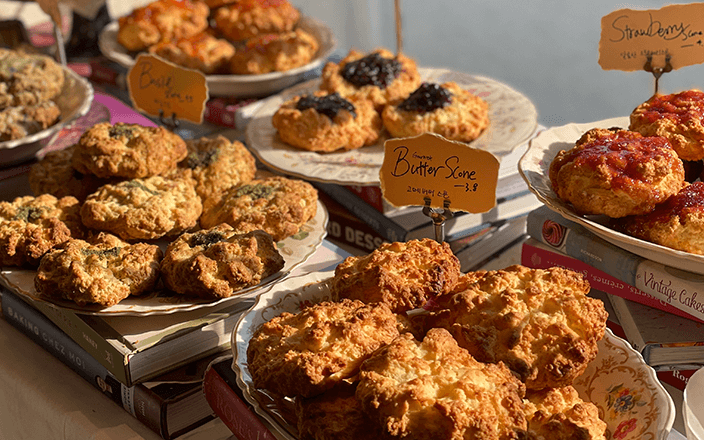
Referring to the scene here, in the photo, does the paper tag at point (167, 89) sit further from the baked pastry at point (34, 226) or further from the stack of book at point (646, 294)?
the stack of book at point (646, 294)

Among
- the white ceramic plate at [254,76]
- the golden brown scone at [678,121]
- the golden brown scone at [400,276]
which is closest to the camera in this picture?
the golden brown scone at [400,276]

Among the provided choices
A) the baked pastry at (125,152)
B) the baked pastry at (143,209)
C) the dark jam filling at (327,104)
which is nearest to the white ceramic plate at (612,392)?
the baked pastry at (143,209)

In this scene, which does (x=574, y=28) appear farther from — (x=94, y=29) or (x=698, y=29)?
(x=698, y=29)

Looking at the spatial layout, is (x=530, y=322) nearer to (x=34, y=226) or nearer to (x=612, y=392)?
(x=612, y=392)

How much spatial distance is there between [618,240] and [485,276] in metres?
0.45

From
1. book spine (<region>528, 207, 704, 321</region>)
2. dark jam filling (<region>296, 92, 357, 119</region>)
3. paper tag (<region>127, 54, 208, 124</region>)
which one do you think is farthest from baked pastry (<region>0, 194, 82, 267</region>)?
book spine (<region>528, 207, 704, 321</region>)

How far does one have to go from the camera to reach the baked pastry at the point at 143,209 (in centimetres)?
206

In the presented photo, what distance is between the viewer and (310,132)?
2.71m

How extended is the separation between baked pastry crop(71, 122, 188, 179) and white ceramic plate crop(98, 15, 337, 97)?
105 centimetres

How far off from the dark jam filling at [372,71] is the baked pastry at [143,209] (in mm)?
1142

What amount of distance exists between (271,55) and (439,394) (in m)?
2.59

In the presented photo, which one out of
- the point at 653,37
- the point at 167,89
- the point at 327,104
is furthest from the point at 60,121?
the point at 653,37

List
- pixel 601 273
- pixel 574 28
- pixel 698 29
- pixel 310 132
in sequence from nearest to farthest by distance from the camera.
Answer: pixel 601 273, pixel 698 29, pixel 310 132, pixel 574 28

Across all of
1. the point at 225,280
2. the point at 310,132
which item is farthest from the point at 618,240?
the point at 310,132
